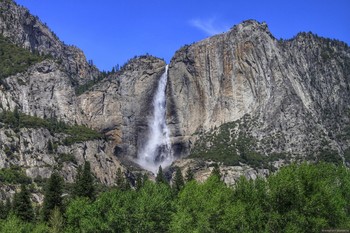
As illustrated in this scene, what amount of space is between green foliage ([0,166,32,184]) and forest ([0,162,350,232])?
171ft

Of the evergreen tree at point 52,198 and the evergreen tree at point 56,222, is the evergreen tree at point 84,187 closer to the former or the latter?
the evergreen tree at point 52,198

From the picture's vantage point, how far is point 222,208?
3046 inches

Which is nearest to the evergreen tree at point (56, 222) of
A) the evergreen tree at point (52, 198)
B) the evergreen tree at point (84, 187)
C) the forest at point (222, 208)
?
the forest at point (222, 208)

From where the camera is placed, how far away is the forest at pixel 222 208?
229 ft

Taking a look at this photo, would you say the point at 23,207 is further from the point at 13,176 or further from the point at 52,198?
the point at 13,176

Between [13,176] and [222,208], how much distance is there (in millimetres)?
100607

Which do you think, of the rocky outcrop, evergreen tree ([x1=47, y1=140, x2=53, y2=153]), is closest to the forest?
the rocky outcrop

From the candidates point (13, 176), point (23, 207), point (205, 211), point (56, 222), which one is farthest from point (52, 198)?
point (13, 176)

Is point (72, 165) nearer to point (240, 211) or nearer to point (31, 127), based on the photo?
point (31, 127)

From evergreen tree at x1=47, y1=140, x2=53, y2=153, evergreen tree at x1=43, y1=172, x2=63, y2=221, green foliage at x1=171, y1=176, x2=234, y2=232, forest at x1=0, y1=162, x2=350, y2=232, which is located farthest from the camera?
Result: evergreen tree at x1=47, y1=140, x2=53, y2=153

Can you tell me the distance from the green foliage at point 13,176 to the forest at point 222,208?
52213mm

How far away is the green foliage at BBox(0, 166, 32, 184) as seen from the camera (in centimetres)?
15851

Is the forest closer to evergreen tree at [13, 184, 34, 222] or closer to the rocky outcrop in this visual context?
evergreen tree at [13, 184, 34, 222]

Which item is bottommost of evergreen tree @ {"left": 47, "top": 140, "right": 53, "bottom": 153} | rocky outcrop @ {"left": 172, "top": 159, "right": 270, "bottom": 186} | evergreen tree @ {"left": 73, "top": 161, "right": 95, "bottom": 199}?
evergreen tree @ {"left": 73, "top": 161, "right": 95, "bottom": 199}
